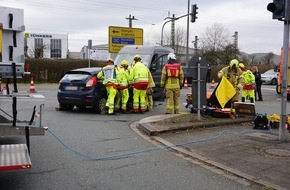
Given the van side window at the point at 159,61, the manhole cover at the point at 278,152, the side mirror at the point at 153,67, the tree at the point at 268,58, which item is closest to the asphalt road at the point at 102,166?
the manhole cover at the point at 278,152

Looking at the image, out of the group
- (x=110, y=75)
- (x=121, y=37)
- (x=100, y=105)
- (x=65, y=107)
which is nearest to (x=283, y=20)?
(x=110, y=75)

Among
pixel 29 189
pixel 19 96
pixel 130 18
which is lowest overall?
pixel 29 189

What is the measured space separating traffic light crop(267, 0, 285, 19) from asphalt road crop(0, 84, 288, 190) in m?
3.51

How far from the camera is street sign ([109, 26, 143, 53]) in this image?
27750 mm

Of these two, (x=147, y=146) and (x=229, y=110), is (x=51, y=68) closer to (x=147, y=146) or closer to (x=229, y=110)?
(x=229, y=110)

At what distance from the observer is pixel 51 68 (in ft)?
107

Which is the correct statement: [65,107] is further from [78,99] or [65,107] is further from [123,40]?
[123,40]

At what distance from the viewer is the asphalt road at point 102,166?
5.29m

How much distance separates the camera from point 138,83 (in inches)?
497

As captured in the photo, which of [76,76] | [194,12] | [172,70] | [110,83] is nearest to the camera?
[172,70]

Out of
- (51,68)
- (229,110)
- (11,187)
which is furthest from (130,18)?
(11,187)

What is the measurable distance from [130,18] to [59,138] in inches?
1398

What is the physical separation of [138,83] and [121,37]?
1602 cm

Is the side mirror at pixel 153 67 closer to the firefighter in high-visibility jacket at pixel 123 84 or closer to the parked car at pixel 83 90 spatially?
the firefighter in high-visibility jacket at pixel 123 84
